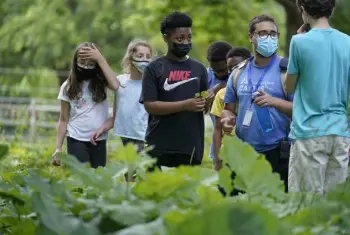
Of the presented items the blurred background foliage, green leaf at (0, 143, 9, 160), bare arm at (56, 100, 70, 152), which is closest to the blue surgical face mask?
bare arm at (56, 100, 70, 152)

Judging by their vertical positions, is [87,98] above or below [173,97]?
below

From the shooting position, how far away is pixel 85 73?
10086 mm

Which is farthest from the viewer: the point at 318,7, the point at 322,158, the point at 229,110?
the point at 229,110

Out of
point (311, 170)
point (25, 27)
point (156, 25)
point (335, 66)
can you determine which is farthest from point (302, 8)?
point (25, 27)

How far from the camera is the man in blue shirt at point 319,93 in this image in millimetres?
6527

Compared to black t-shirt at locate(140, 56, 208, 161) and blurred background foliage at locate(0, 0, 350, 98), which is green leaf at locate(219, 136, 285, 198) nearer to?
black t-shirt at locate(140, 56, 208, 161)

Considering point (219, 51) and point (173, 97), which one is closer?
point (173, 97)

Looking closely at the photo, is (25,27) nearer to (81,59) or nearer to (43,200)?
(81,59)

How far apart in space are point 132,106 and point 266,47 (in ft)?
8.84

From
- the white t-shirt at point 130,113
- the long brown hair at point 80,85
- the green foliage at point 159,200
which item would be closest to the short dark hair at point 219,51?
the white t-shirt at point 130,113

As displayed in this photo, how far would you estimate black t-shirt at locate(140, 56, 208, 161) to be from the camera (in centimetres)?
856

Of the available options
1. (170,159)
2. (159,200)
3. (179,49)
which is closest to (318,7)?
(179,49)

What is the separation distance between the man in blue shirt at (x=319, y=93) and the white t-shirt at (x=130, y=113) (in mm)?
A: 3467

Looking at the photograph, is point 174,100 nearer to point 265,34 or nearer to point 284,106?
point 265,34
